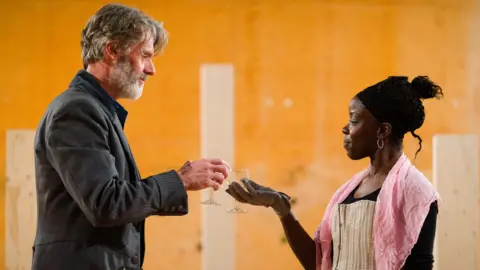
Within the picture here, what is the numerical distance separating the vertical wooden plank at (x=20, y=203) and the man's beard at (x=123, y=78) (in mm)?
2157

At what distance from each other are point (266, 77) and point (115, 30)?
273cm

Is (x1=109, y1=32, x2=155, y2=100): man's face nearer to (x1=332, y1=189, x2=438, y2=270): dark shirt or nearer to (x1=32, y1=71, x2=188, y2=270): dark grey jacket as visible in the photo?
(x1=32, y1=71, x2=188, y2=270): dark grey jacket

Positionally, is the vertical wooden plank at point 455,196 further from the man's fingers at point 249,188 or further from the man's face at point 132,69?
the man's face at point 132,69

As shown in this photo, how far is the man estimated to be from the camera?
4.37 feet

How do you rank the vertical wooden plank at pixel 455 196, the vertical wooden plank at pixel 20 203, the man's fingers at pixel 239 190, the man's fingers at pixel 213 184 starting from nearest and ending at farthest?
the man's fingers at pixel 213 184, the man's fingers at pixel 239 190, the vertical wooden plank at pixel 455 196, the vertical wooden plank at pixel 20 203

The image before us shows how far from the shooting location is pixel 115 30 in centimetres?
154

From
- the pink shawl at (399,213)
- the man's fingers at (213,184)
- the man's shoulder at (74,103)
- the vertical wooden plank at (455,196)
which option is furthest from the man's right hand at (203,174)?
the vertical wooden plank at (455,196)

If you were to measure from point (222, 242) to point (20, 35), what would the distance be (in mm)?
2289

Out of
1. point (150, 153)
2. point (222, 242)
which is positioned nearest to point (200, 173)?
point (222, 242)

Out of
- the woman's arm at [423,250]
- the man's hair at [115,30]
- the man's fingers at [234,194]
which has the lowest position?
the woman's arm at [423,250]

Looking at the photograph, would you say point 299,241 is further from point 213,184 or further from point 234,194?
point 213,184

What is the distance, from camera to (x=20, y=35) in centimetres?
413

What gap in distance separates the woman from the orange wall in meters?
2.14

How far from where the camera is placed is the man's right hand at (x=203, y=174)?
147 centimetres
